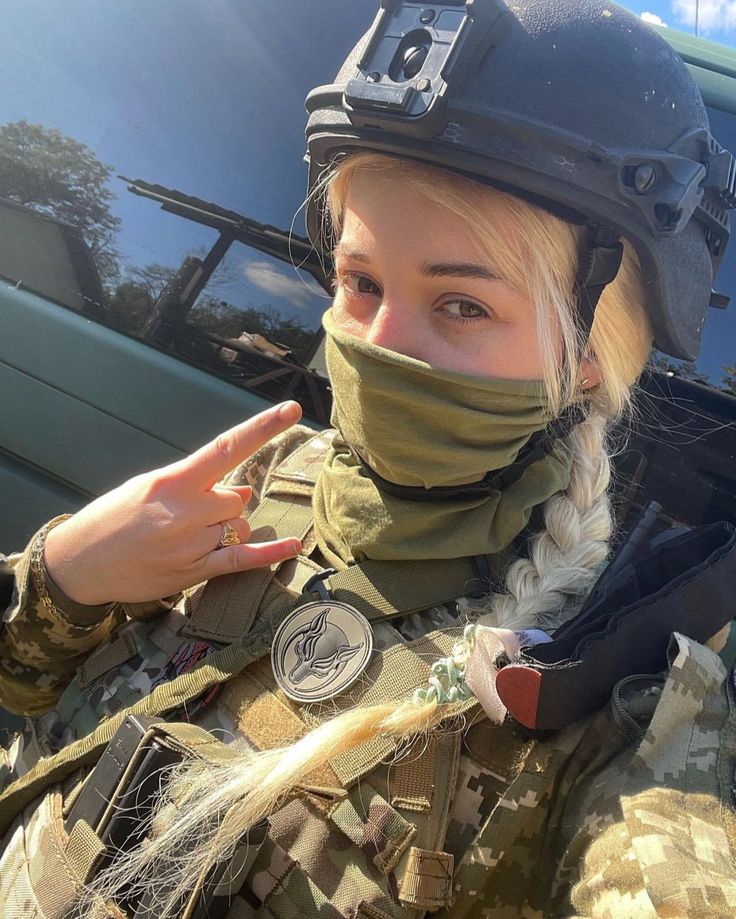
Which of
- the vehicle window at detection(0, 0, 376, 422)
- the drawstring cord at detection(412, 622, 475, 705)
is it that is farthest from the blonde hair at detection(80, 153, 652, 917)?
the vehicle window at detection(0, 0, 376, 422)

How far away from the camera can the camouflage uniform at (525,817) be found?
2.94ft

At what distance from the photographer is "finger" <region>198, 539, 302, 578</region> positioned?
1403 millimetres

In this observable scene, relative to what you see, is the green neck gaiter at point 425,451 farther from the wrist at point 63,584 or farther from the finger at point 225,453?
the wrist at point 63,584

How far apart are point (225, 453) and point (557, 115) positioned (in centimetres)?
84

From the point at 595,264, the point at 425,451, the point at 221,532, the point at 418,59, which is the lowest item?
the point at 221,532

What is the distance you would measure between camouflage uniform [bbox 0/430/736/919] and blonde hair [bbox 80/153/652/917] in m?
0.07

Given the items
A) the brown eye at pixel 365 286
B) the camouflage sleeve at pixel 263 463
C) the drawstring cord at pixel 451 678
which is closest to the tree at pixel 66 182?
the camouflage sleeve at pixel 263 463

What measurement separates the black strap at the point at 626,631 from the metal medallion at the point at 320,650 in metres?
0.29

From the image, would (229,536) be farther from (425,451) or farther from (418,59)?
(418,59)

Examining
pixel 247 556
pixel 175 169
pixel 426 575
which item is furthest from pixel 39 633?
pixel 175 169

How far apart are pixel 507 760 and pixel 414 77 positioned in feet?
3.75

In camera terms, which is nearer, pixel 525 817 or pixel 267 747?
pixel 525 817

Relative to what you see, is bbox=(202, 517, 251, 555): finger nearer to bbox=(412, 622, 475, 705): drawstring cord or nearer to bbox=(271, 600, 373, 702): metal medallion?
bbox=(271, 600, 373, 702): metal medallion

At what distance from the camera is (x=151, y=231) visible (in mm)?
2295
